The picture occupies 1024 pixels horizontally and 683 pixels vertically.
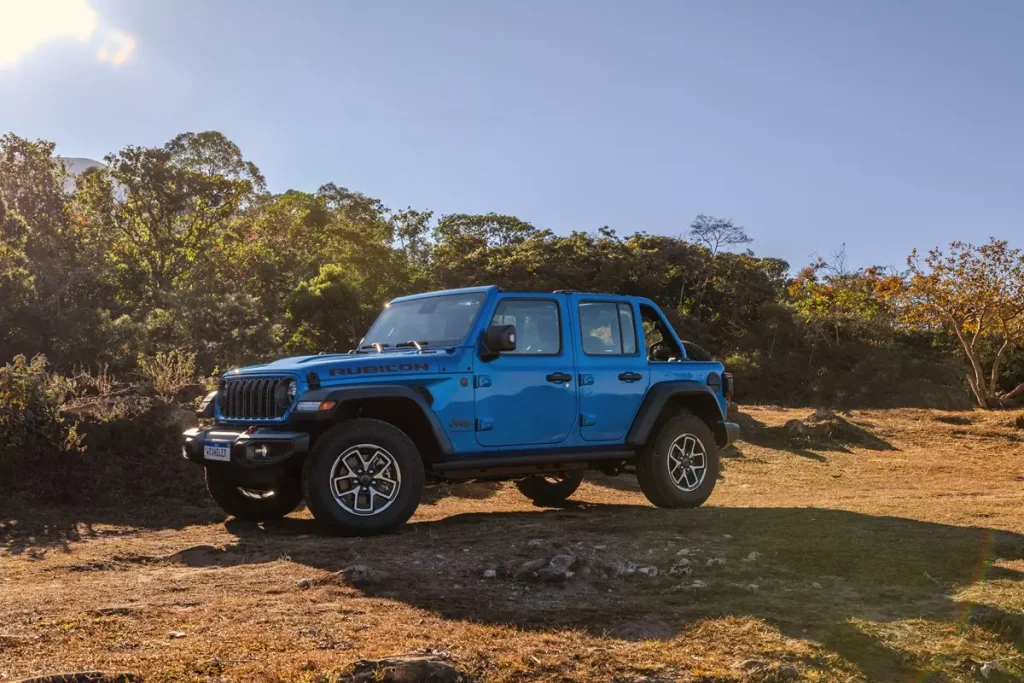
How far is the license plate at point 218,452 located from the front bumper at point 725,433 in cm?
499

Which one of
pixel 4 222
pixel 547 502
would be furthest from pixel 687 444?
pixel 4 222

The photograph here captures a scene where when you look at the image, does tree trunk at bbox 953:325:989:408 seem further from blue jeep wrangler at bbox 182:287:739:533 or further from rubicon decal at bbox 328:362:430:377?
rubicon decal at bbox 328:362:430:377

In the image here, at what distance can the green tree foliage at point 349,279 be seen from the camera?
2023cm

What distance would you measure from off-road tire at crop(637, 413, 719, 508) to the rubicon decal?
2682 mm

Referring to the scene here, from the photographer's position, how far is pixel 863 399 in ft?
89.6

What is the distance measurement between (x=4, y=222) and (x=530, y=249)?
13084 mm

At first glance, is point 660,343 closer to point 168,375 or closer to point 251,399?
Answer: point 251,399

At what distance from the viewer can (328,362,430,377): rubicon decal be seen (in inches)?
308

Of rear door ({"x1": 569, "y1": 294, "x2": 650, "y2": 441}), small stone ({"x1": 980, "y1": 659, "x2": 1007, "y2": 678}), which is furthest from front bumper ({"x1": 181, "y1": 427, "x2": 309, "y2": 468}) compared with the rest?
small stone ({"x1": 980, "y1": 659, "x2": 1007, "y2": 678})

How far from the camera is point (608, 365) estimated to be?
9352mm

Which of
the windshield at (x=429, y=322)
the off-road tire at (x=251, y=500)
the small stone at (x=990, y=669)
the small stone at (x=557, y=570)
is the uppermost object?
the windshield at (x=429, y=322)

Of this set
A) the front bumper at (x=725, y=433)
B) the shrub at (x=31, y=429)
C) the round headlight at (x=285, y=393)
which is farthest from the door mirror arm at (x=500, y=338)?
the shrub at (x=31, y=429)

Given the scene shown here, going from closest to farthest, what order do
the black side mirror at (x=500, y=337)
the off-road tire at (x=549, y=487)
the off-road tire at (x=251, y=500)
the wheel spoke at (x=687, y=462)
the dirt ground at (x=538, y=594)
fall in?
the dirt ground at (x=538, y=594)
the black side mirror at (x=500, y=337)
the off-road tire at (x=251, y=500)
the wheel spoke at (x=687, y=462)
the off-road tire at (x=549, y=487)

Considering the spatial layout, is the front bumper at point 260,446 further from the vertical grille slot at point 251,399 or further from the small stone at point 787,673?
the small stone at point 787,673
